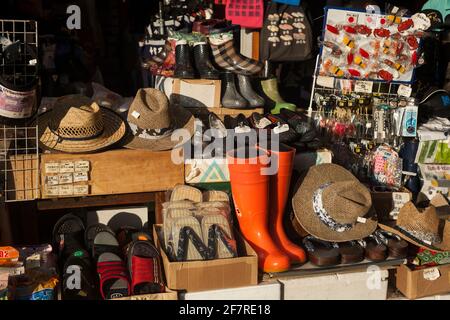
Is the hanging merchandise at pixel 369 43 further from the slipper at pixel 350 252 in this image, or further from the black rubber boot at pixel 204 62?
the slipper at pixel 350 252

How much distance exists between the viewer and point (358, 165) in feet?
13.5

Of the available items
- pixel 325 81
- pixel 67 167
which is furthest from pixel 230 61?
pixel 67 167

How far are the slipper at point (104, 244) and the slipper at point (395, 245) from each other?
1634mm

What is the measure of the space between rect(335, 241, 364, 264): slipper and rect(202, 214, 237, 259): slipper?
674mm

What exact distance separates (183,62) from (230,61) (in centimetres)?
36

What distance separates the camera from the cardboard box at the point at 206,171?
11.5ft

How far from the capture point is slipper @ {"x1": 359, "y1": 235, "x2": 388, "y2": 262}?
130 inches

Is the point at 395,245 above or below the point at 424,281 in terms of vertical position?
above

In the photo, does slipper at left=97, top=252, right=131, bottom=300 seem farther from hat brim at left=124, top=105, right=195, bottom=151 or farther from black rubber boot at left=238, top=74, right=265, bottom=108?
black rubber boot at left=238, top=74, right=265, bottom=108

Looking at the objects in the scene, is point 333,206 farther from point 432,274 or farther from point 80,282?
point 80,282

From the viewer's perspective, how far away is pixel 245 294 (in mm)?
3057

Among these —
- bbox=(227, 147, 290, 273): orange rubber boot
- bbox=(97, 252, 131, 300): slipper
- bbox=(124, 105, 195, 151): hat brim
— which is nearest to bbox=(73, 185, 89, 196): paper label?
bbox=(124, 105, 195, 151): hat brim

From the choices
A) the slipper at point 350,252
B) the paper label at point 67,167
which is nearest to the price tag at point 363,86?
the slipper at point 350,252

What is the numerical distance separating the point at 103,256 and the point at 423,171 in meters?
2.48
